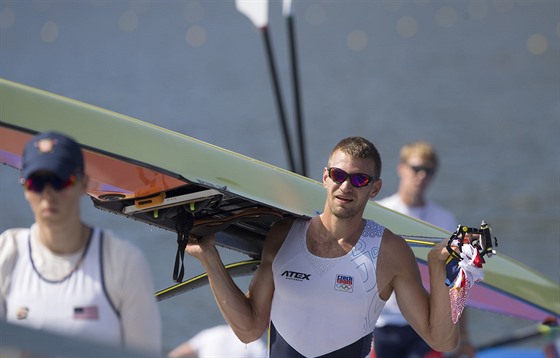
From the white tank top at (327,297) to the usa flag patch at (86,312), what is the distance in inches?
44.0

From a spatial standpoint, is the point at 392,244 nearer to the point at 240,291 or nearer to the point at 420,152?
the point at 240,291

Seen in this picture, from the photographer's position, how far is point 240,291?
4.39m

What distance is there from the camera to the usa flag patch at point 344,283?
4.20 metres

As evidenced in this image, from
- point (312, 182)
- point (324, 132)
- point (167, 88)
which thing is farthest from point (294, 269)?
point (167, 88)

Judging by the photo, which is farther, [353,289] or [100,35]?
[100,35]

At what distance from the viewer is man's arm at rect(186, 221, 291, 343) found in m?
4.29

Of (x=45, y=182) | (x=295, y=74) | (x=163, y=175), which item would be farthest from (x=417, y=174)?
(x=45, y=182)

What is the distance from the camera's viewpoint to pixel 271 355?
4.43 metres

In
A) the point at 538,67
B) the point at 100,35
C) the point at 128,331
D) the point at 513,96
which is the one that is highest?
the point at 100,35

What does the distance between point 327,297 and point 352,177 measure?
1.53 feet

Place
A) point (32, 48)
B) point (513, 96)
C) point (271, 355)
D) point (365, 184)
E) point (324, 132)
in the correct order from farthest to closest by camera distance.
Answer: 1. point (32, 48)
2. point (513, 96)
3. point (324, 132)
4. point (271, 355)
5. point (365, 184)

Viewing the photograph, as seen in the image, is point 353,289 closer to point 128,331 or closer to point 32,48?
point 128,331

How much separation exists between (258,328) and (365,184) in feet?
2.46

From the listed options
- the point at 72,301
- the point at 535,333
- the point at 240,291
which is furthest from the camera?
the point at 535,333
